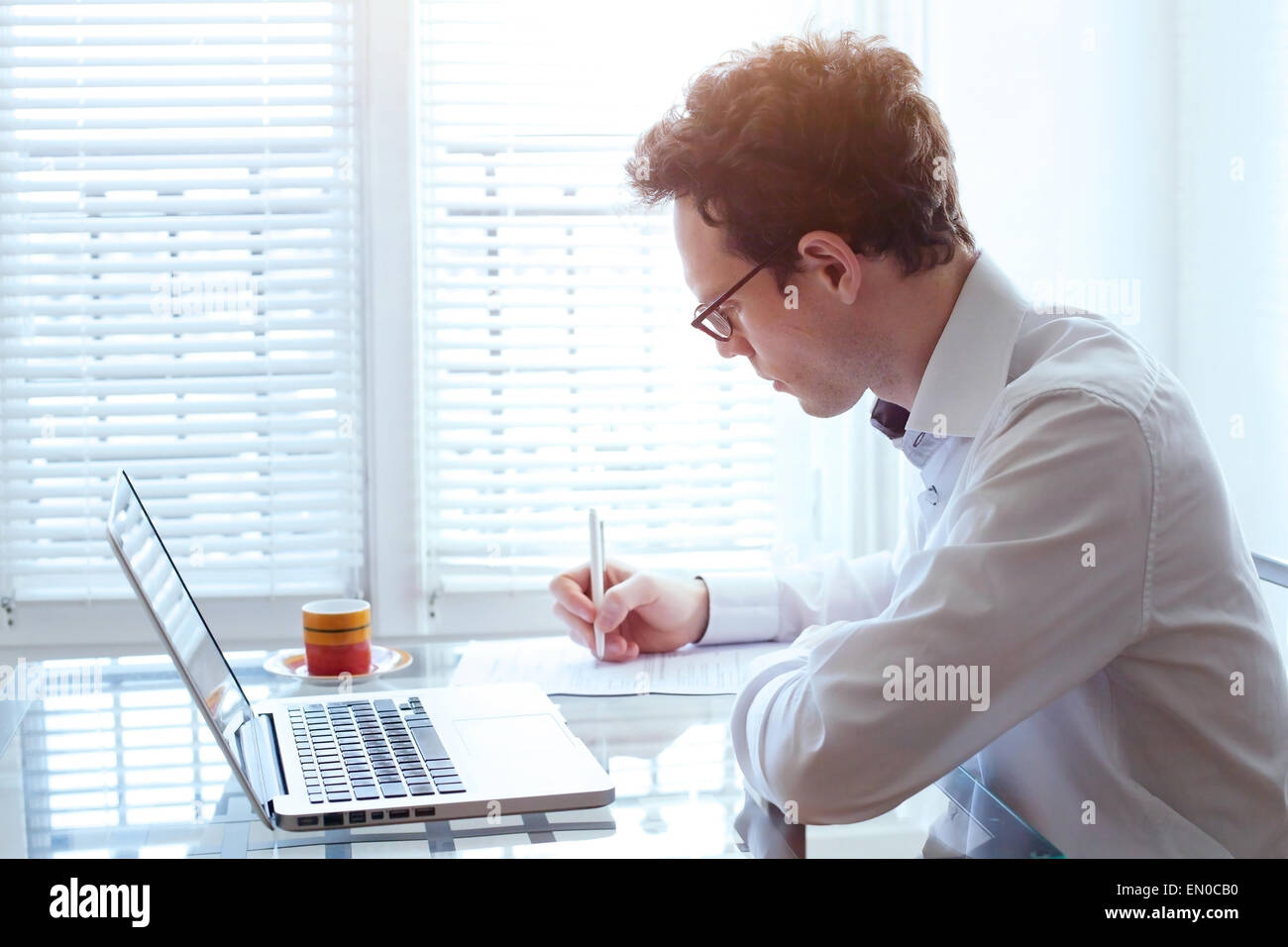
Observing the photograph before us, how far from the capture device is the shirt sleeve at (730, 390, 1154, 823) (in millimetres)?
946

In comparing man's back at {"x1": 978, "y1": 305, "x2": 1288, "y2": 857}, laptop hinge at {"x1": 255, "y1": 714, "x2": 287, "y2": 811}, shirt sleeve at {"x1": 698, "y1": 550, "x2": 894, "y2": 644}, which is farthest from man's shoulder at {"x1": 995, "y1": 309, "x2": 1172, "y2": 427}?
laptop hinge at {"x1": 255, "y1": 714, "x2": 287, "y2": 811}

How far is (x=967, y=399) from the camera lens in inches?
46.3

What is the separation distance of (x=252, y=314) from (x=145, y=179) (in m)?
0.30

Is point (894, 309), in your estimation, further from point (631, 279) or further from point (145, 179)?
point (145, 179)

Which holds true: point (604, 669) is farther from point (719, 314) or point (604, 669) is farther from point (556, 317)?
point (556, 317)

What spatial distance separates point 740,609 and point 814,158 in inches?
23.4

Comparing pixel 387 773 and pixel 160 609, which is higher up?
pixel 160 609

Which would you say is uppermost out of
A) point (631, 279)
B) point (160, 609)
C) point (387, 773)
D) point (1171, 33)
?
point (1171, 33)

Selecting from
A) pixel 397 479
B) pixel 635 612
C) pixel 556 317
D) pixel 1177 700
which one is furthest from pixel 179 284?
pixel 1177 700

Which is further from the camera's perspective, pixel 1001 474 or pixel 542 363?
pixel 542 363

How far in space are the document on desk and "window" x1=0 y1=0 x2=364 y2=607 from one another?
767mm

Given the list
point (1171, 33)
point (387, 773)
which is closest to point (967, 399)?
point (387, 773)

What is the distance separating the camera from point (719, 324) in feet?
4.41

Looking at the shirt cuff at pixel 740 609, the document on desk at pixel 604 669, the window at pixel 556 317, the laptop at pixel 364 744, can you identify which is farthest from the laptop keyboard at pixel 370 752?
the window at pixel 556 317
